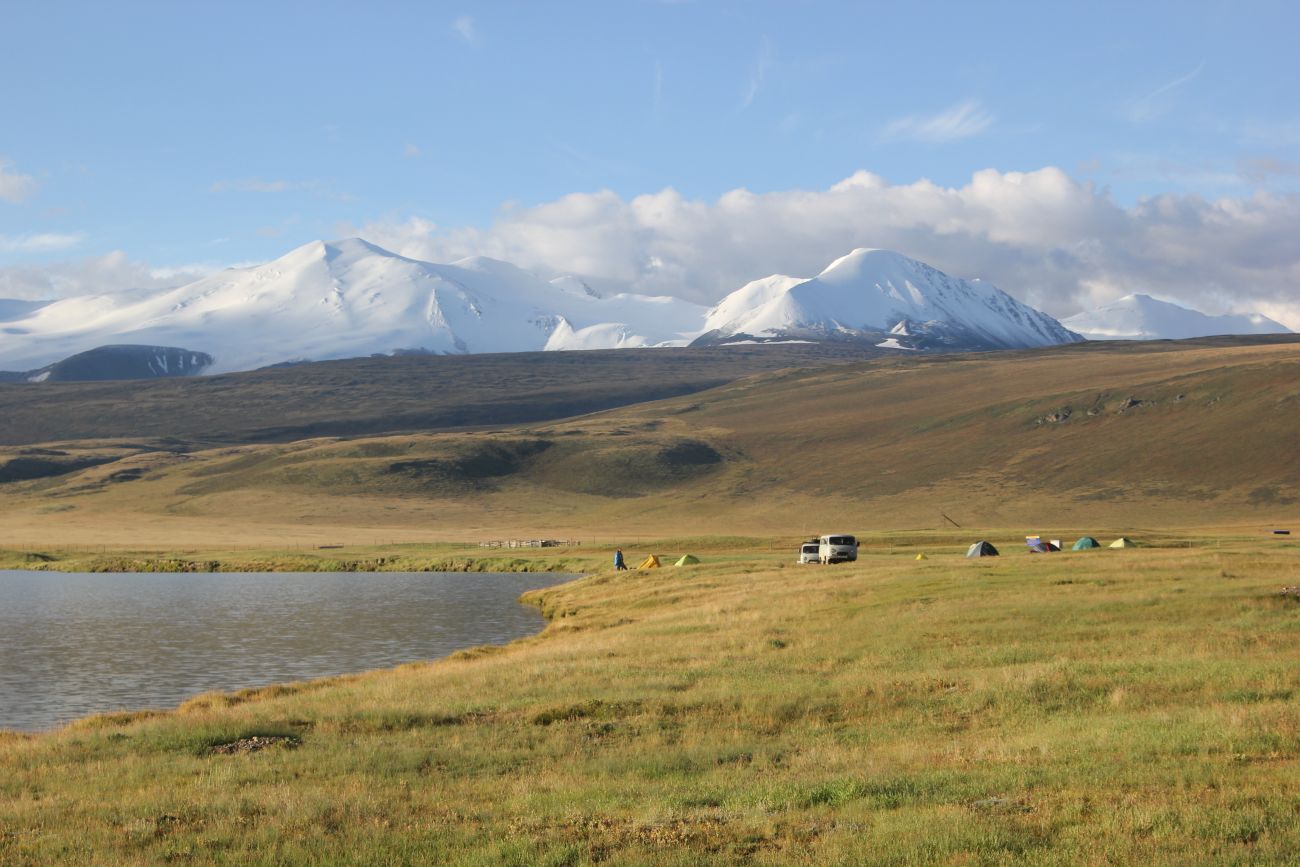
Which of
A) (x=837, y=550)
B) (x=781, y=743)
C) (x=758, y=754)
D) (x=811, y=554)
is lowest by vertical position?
(x=811, y=554)

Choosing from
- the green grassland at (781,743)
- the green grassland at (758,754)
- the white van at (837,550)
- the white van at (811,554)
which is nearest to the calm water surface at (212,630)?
the green grassland at (781,743)

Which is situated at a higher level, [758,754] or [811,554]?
[758,754]

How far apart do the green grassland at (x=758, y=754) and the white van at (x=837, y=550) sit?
117ft

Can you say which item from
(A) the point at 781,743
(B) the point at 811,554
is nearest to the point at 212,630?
(B) the point at 811,554

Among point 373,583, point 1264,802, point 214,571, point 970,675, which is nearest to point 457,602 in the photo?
point 373,583

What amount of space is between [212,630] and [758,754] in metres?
47.9

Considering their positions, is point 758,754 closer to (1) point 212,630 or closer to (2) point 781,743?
(2) point 781,743

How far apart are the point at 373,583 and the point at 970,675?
73.2 m

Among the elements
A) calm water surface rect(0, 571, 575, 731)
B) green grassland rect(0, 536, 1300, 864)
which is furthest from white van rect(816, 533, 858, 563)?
green grassland rect(0, 536, 1300, 864)

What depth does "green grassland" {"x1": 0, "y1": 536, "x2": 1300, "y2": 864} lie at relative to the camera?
46.9 ft

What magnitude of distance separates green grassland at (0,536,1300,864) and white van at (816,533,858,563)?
117 feet

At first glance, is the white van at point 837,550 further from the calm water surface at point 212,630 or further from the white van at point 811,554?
the calm water surface at point 212,630

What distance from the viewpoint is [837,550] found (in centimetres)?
7538

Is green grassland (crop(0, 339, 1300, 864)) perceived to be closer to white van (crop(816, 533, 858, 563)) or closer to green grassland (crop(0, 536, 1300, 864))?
green grassland (crop(0, 536, 1300, 864))
